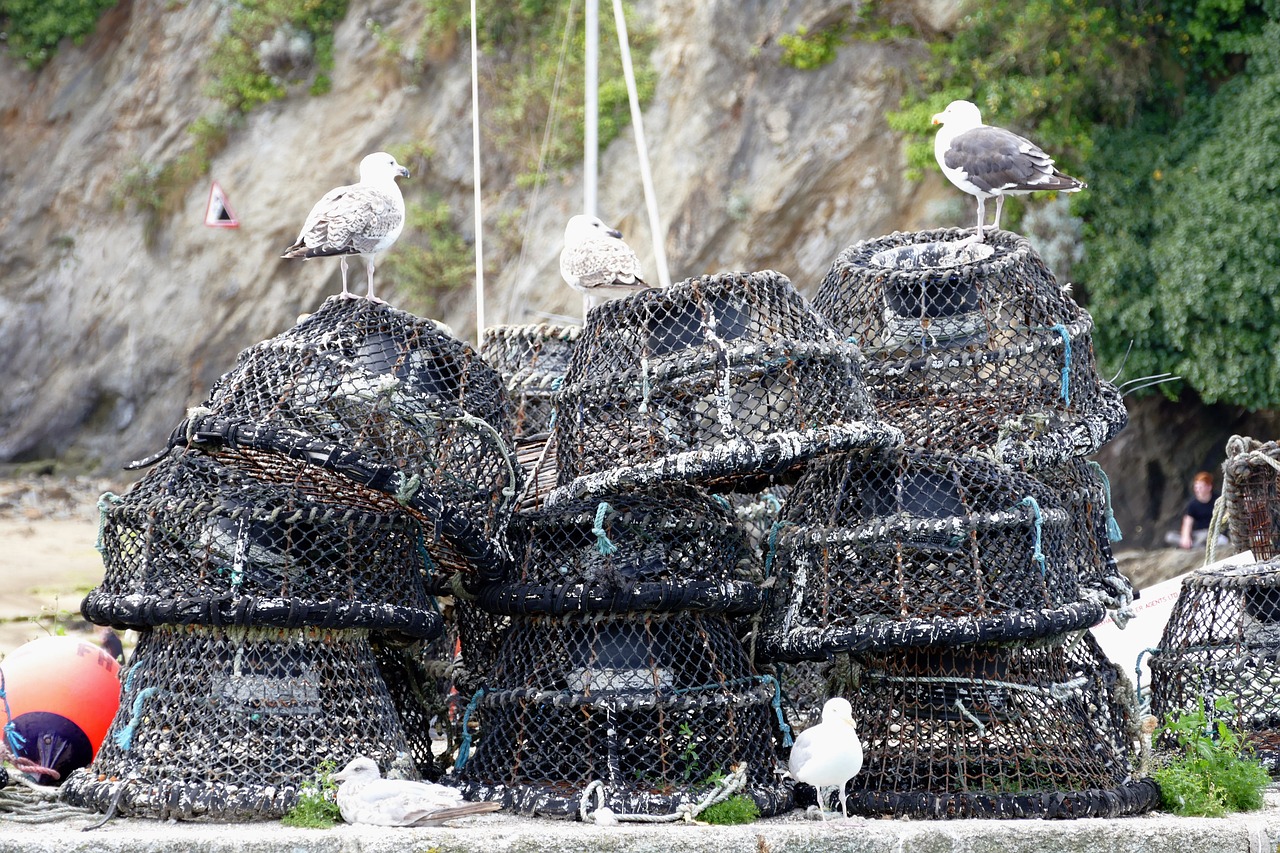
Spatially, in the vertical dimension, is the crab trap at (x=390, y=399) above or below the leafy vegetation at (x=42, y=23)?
below

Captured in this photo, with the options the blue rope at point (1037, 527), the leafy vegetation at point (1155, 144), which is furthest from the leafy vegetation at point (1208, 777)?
the leafy vegetation at point (1155, 144)

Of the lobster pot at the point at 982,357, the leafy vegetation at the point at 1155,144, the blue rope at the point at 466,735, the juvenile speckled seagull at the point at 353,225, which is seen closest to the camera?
the blue rope at the point at 466,735

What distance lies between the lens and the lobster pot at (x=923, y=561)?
4.91 meters

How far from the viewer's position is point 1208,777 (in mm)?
5070

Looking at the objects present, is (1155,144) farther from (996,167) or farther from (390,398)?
(390,398)

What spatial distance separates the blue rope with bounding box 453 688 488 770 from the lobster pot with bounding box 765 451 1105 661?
1045 mm

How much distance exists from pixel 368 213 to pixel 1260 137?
1082cm

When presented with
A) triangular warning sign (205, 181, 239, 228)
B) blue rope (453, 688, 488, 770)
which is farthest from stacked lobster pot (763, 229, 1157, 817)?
triangular warning sign (205, 181, 239, 228)

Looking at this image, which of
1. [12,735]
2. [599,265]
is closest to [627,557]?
[599,265]

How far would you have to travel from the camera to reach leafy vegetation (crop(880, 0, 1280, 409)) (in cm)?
1372

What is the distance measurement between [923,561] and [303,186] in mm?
15326

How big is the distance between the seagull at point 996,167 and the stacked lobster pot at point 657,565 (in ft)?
4.73

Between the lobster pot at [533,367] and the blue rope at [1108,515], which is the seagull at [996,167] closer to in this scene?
the blue rope at [1108,515]

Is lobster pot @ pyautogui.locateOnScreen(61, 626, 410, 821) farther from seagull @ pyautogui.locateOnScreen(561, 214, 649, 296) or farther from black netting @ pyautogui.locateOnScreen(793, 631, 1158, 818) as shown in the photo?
seagull @ pyautogui.locateOnScreen(561, 214, 649, 296)
